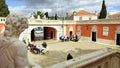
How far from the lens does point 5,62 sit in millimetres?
1177

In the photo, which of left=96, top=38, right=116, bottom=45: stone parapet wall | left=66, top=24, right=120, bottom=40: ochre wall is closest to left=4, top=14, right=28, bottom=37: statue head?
left=66, top=24, right=120, bottom=40: ochre wall

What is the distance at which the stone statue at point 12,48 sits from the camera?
1172mm

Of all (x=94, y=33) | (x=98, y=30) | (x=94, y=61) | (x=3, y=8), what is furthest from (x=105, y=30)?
(x=3, y=8)

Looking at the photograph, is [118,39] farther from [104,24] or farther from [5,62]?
[5,62]

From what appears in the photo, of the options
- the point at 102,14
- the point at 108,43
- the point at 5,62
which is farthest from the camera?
the point at 102,14

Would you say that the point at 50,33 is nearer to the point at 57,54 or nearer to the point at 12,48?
the point at 57,54

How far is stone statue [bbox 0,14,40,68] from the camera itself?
3.84 feet

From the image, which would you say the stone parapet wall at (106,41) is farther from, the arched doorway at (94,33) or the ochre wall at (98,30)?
the arched doorway at (94,33)

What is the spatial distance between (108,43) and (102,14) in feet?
43.9

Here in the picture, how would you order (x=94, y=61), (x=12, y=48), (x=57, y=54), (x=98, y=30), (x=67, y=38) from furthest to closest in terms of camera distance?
(x=67, y=38)
(x=98, y=30)
(x=57, y=54)
(x=94, y=61)
(x=12, y=48)

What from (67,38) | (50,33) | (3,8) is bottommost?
(67,38)

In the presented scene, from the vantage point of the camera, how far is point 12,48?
3.84 ft

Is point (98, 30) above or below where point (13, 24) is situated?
below

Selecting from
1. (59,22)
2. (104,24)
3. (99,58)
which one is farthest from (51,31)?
(99,58)
